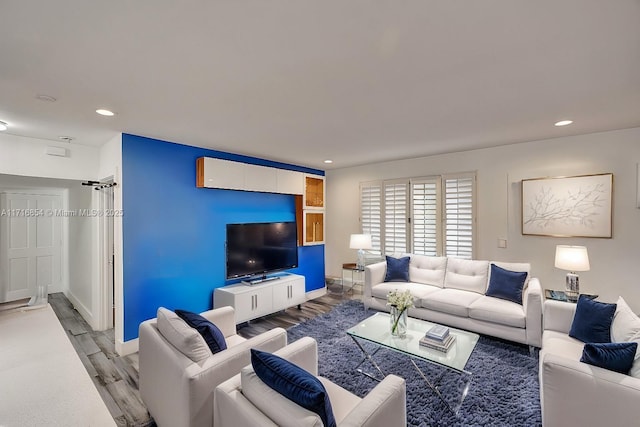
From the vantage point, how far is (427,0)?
1268mm

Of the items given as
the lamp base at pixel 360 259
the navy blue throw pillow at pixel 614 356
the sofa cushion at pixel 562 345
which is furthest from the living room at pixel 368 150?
the navy blue throw pillow at pixel 614 356

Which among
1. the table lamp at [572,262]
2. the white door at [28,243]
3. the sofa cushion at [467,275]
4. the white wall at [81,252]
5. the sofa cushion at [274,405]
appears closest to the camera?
the sofa cushion at [274,405]

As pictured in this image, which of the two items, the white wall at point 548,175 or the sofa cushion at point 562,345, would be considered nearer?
the sofa cushion at point 562,345

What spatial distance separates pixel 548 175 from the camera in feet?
12.4

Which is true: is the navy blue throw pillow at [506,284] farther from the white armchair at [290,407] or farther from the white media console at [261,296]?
the white media console at [261,296]

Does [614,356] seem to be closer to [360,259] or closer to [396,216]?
[396,216]

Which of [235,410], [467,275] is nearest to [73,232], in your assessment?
→ [235,410]

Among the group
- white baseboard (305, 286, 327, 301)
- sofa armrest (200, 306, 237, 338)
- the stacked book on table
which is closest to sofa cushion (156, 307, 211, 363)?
sofa armrest (200, 306, 237, 338)

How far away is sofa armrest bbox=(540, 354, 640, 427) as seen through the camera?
1560 mm

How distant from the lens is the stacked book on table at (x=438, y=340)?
8.09ft

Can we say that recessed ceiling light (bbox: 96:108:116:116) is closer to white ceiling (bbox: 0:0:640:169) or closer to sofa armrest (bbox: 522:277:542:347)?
white ceiling (bbox: 0:0:640:169)

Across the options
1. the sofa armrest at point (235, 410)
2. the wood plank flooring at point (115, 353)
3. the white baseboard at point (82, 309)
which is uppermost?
the sofa armrest at point (235, 410)

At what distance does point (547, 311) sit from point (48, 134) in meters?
5.67

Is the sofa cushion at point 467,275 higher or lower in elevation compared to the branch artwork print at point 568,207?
lower
